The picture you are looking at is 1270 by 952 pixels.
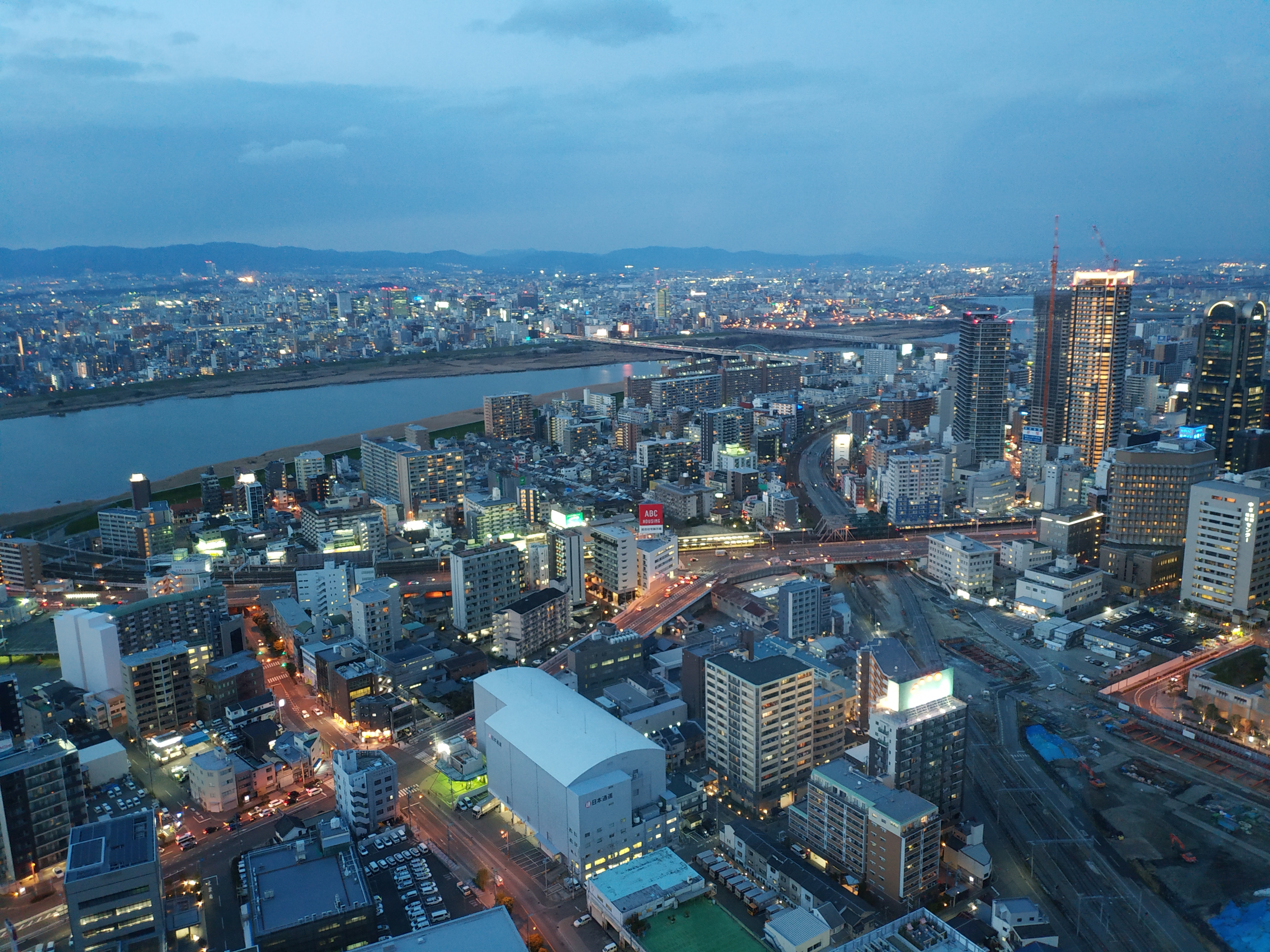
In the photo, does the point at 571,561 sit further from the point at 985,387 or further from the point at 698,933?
the point at 985,387

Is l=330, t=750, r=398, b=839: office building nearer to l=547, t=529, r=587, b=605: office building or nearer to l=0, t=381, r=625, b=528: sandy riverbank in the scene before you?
l=547, t=529, r=587, b=605: office building

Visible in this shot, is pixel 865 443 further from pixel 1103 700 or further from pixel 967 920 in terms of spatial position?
pixel 967 920

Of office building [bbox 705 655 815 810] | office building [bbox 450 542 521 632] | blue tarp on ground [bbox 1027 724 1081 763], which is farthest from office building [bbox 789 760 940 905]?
office building [bbox 450 542 521 632]

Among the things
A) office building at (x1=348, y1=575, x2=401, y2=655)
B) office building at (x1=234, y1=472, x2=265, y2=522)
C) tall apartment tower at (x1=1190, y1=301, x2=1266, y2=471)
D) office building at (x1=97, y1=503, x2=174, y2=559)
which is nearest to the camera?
office building at (x1=348, y1=575, x2=401, y2=655)

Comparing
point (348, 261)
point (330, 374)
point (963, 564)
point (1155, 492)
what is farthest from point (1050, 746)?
point (348, 261)

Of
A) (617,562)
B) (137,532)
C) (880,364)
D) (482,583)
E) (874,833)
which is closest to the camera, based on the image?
(874,833)

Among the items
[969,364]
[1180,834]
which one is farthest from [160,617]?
[969,364]
